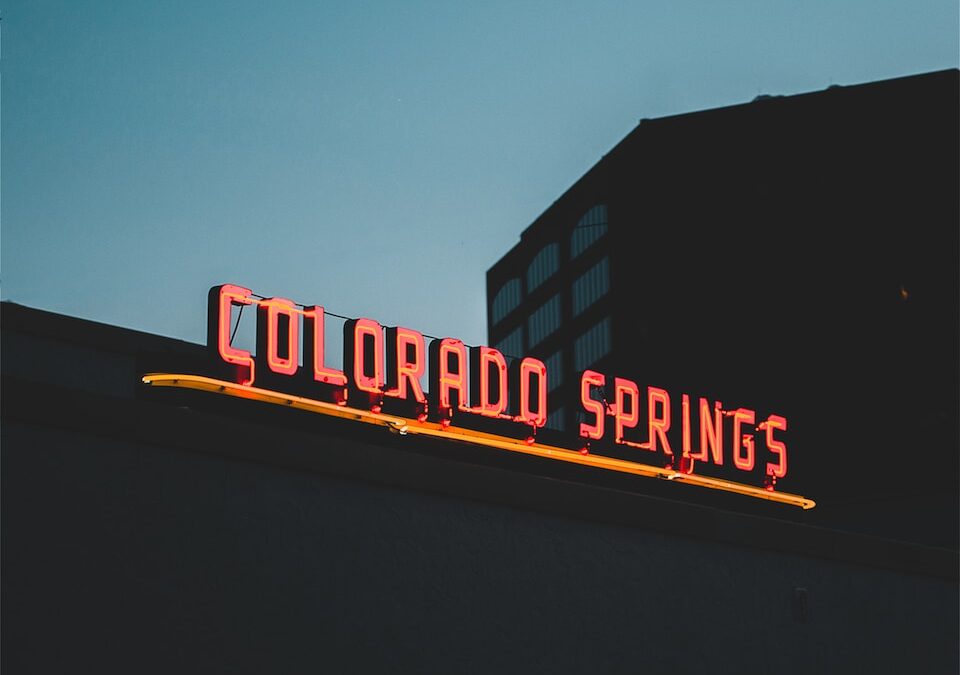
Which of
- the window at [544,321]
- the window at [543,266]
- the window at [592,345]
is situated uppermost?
the window at [543,266]

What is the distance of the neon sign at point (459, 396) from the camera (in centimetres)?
2034

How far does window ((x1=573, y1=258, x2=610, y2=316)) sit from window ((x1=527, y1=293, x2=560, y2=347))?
188 inches

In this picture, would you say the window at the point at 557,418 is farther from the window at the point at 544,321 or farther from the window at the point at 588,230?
the window at the point at 588,230

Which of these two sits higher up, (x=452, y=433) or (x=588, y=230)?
(x=588, y=230)

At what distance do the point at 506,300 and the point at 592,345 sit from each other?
23.0m

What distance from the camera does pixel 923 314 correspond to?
51.6 m

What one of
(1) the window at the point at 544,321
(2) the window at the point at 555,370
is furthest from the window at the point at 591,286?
(2) the window at the point at 555,370

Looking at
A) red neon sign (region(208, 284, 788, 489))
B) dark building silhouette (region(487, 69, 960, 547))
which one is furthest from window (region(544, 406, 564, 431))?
red neon sign (region(208, 284, 788, 489))

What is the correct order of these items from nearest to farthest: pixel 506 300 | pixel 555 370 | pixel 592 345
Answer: pixel 592 345 → pixel 555 370 → pixel 506 300

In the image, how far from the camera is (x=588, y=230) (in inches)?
3802

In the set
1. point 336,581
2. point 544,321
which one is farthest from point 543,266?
point 336,581

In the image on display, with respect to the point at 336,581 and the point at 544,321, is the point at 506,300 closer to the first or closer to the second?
the point at 544,321

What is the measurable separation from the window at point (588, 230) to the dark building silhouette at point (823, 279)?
9.70 m

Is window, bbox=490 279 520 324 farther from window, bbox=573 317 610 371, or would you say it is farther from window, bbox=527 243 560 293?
window, bbox=573 317 610 371
